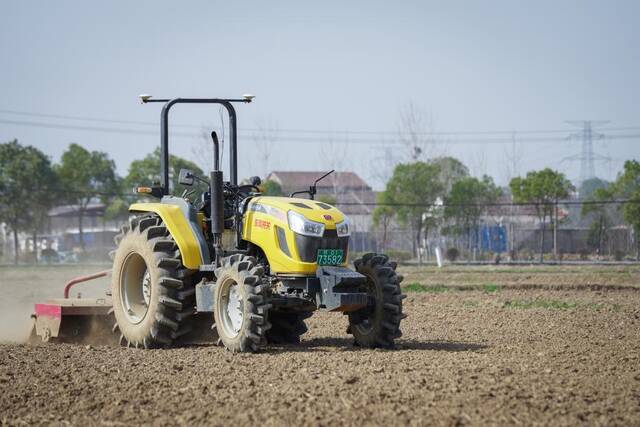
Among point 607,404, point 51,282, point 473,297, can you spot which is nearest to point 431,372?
point 607,404

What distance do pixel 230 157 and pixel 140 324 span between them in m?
2.41

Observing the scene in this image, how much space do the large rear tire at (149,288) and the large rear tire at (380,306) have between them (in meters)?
2.12

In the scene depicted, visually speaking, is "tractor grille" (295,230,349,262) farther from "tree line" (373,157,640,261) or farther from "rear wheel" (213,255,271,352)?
"tree line" (373,157,640,261)

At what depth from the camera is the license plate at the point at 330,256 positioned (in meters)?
11.4

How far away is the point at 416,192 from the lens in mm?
52781

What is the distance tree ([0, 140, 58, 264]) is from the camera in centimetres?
5512

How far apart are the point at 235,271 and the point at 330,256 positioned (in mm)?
1180

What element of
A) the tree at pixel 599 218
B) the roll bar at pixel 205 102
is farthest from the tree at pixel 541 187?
the roll bar at pixel 205 102

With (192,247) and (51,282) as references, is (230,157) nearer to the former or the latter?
(192,247)

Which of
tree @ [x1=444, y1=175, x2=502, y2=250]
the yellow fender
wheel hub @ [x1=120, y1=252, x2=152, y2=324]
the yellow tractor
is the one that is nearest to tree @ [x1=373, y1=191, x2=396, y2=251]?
tree @ [x1=444, y1=175, x2=502, y2=250]

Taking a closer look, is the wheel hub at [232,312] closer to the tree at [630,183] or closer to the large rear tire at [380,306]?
the large rear tire at [380,306]

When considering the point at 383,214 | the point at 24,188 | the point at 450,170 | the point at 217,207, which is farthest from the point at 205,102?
the point at 450,170

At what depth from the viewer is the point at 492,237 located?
57.6 meters

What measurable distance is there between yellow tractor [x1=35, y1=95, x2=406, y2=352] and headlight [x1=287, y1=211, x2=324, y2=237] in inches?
0.5
